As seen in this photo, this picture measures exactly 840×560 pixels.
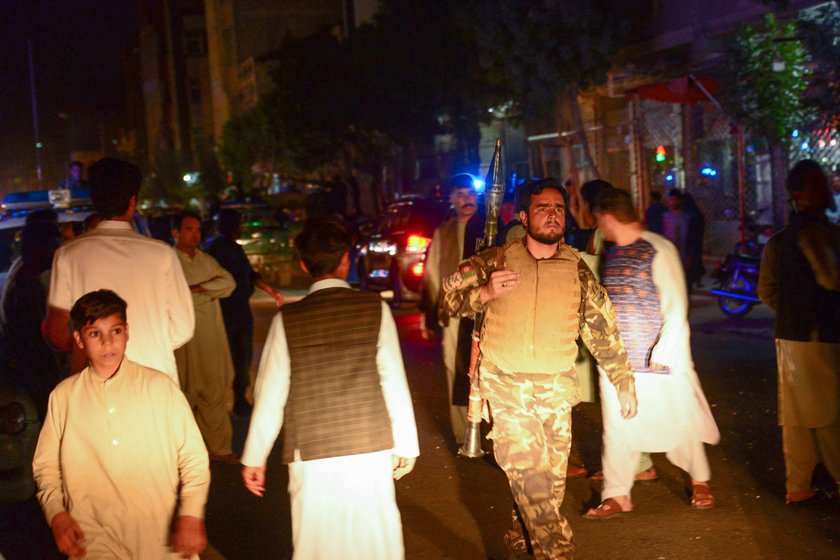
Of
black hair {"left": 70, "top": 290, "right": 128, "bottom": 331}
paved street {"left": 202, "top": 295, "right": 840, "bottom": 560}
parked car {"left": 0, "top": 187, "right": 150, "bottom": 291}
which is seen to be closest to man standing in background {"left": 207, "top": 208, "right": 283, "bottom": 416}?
paved street {"left": 202, "top": 295, "right": 840, "bottom": 560}

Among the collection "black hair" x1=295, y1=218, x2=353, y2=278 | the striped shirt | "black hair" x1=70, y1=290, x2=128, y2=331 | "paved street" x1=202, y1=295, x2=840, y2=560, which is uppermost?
"black hair" x1=295, y1=218, x2=353, y2=278

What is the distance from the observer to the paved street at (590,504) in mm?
5949

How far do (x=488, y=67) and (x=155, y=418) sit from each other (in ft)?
72.6

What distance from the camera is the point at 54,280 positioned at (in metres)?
4.93

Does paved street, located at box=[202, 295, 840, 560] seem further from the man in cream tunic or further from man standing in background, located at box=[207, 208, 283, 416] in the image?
the man in cream tunic

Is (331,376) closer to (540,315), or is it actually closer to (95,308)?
(95,308)

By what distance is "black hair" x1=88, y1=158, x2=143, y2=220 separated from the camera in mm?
4965

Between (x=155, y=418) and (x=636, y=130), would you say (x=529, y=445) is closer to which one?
(x=155, y=418)

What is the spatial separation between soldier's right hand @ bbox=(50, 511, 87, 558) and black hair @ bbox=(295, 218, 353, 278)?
4.11 feet

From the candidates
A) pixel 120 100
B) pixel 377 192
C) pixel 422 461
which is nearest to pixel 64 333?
pixel 422 461

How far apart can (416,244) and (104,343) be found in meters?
13.8

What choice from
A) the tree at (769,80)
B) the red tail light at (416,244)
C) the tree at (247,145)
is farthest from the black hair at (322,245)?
the tree at (247,145)

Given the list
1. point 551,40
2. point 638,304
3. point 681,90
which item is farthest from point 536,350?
point 551,40

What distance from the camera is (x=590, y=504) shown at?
22.3 feet
